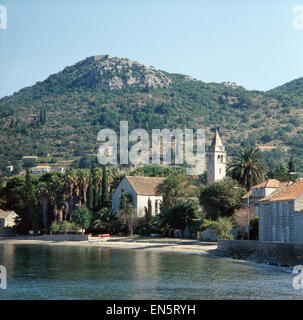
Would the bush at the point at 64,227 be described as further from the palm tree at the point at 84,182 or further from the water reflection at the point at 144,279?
the water reflection at the point at 144,279

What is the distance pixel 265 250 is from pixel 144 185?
155 feet

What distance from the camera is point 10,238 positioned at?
10350 cm

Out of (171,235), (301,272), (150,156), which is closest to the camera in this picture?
(301,272)

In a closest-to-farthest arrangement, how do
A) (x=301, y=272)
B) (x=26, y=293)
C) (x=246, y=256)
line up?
(x=26, y=293)
(x=301, y=272)
(x=246, y=256)

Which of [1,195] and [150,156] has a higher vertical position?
[150,156]

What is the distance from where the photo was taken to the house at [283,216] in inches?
2125

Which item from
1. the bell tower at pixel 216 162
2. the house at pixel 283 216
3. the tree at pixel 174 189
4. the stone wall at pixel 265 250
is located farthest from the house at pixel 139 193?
the house at pixel 283 216

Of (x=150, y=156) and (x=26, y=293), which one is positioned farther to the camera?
(x=150, y=156)

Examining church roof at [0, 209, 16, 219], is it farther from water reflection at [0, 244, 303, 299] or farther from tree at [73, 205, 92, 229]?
water reflection at [0, 244, 303, 299]

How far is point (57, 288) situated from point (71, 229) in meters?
55.9

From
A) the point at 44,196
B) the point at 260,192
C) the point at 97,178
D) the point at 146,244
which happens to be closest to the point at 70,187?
the point at 44,196

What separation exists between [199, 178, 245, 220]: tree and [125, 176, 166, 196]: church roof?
23437 mm
